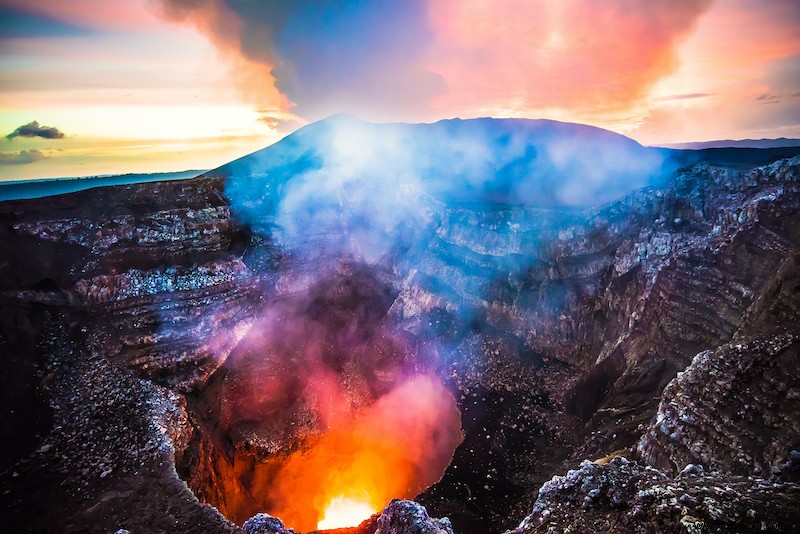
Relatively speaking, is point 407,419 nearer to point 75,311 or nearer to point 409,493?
point 409,493

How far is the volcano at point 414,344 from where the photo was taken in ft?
41.0

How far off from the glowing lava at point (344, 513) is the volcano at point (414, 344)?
115mm

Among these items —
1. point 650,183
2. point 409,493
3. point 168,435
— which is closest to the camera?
point 168,435

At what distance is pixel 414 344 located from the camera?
29484mm

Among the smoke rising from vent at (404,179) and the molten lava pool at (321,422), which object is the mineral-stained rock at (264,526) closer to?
the molten lava pool at (321,422)

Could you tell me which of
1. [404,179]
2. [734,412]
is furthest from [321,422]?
[734,412]

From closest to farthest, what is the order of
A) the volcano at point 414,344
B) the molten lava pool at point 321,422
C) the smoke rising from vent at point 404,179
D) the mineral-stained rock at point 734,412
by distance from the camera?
the mineral-stained rock at point 734,412
the volcano at point 414,344
the molten lava pool at point 321,422
the smoke rising from vent at point 404,179

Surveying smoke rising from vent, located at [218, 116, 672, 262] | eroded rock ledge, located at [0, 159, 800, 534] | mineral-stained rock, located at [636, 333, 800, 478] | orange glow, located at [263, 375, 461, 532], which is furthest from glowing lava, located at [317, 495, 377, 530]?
smoke rising from vent, located at [218, 116, 672, 262]

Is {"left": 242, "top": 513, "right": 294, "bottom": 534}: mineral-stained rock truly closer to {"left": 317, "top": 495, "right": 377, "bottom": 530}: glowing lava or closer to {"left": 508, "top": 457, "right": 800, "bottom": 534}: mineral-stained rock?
{"left": 508, "top": 457, "right": 800, "bottom": 534}: mineral-stained rock

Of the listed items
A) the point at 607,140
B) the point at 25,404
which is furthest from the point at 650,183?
the point at 25,404

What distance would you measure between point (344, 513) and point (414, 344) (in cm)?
1132

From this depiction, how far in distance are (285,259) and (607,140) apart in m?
28.7

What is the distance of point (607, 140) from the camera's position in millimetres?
35469

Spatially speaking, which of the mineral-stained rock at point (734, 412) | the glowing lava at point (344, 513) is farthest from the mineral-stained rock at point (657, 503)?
the glowing lava at point (344, 513)
